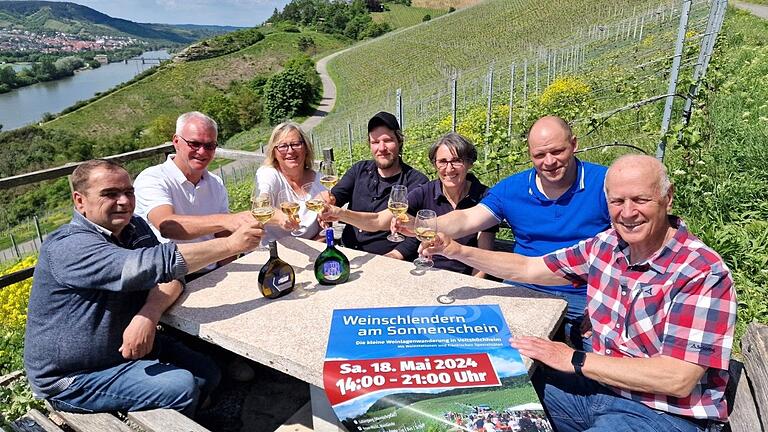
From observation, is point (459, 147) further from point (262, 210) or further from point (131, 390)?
point (131, 390)

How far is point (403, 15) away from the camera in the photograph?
310ft

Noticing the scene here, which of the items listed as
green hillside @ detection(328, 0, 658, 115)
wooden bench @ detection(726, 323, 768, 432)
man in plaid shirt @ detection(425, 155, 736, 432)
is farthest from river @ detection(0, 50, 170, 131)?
wooden bench @ detection(726, 323, 768, 432)

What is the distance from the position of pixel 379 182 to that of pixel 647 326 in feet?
6.69

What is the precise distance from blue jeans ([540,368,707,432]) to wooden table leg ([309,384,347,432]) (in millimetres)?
914

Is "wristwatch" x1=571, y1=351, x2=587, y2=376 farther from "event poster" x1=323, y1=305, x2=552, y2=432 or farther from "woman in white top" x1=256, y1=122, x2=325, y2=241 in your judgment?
"woman in white top" x1=256, y1=122, x2=325, y2=241

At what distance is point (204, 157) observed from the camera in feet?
10.5

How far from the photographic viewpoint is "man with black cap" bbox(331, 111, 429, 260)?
10.6 ft

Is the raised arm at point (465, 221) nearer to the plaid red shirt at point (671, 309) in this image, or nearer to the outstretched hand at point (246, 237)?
the plaid red shirt at point (671, 309)

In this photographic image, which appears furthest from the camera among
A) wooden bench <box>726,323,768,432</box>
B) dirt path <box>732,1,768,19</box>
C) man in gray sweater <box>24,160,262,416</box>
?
dirt path <box>732,1,768,19</box>

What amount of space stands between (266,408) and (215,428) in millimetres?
301

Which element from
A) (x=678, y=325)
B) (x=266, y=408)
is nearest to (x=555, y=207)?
(x=678, y=325)

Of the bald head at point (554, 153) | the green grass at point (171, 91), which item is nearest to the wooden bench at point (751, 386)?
the bald head at point (554, 153)

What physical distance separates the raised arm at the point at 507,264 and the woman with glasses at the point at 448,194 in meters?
0.61

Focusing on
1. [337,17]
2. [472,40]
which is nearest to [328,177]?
[472,40]
